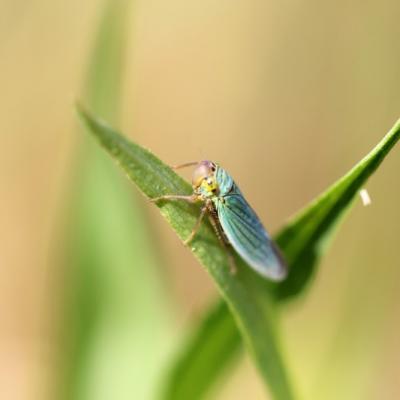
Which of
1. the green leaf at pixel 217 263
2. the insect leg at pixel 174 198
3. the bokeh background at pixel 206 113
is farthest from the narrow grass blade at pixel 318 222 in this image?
the bokeh background at pixel 206 113

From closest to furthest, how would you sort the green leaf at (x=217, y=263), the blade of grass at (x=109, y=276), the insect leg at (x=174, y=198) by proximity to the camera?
the green leaf at (x=217, y=263), the insect leg at (x=174, y=198), the blade of grass at (x=109, y=276)

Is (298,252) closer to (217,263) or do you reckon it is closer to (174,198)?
(217,263)

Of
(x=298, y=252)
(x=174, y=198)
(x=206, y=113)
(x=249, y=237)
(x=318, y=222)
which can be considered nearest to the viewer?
(x=174, y=198)

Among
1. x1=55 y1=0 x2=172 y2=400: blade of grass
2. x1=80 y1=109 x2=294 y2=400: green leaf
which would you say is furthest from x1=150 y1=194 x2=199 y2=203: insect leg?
x1=55 y1=0 x2=172 y2=400: blade of grass

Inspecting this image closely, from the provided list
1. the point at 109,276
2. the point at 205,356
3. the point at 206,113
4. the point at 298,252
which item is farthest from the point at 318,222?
the point at 206,113

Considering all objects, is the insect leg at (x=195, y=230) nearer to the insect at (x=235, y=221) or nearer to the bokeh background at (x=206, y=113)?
the insect at (x=235, y=221)

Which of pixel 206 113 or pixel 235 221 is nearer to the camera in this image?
pixel 235 221

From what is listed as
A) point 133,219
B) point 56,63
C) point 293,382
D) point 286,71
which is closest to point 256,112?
point 286,71
